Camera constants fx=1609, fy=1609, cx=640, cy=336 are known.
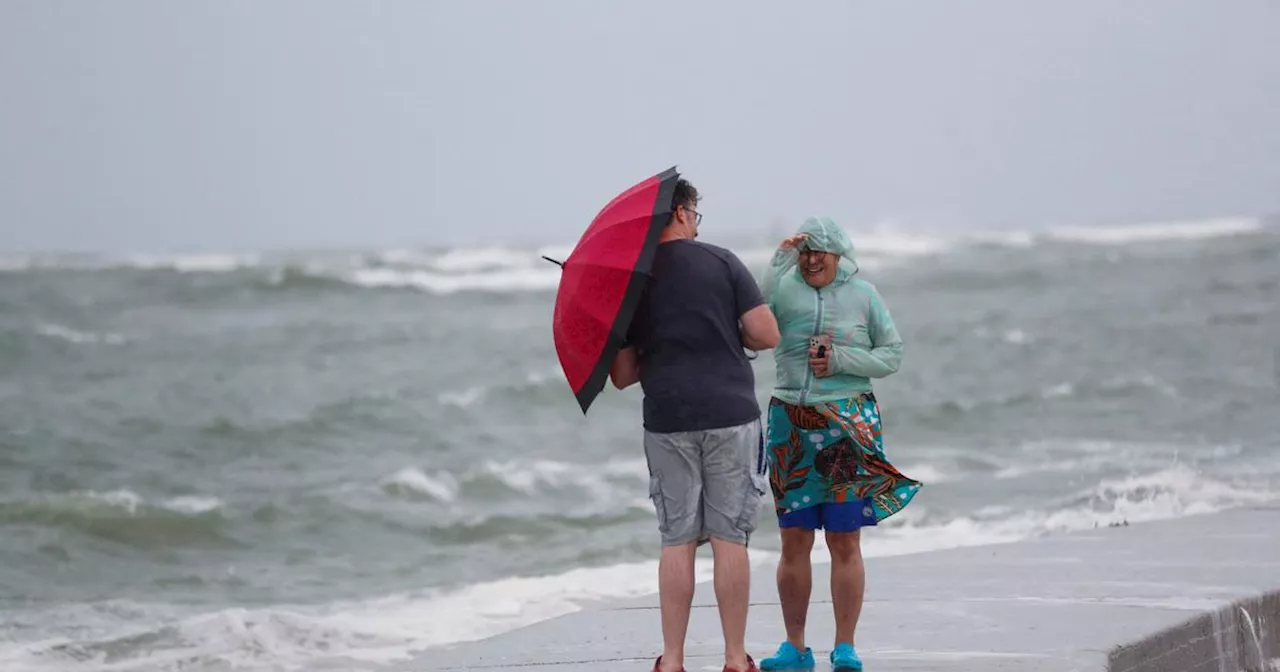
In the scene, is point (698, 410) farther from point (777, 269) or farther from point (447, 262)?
point (447, 262)

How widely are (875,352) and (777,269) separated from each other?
1.35ft

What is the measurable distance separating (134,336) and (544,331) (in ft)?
24.6

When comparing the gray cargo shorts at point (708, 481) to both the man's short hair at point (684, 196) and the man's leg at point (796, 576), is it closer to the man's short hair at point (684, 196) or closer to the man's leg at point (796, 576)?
the man's leg at point (796, 576)

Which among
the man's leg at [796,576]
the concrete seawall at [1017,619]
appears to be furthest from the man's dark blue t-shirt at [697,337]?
the concrete seawall at [1017,619]

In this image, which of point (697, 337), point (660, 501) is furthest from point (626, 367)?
point (660, 501)

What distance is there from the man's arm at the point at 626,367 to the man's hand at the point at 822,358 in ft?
1.81

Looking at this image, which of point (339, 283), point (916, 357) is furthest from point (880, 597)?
point (339, 283)

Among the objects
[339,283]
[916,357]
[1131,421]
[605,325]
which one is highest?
[339,283]

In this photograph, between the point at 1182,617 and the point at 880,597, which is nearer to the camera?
the point at 1182,617

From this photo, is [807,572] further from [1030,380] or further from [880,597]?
[1030,380]

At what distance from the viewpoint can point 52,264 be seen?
1708 inches

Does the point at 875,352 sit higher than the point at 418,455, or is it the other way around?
the point at 418,455

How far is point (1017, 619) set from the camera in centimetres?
565

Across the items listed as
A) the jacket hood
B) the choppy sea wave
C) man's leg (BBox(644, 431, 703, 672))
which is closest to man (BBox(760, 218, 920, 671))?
the jacket hood
